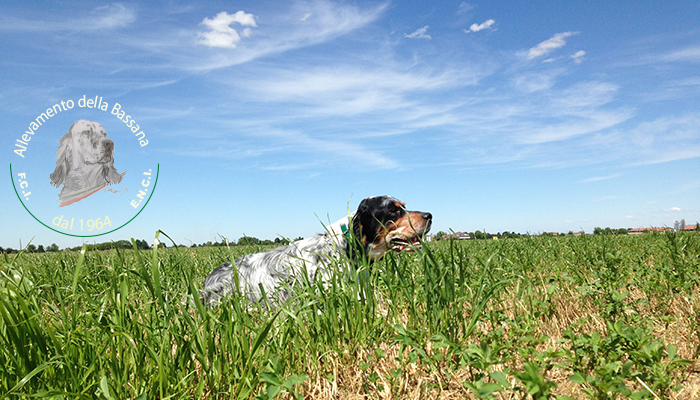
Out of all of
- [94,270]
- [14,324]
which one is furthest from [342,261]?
[94,270]

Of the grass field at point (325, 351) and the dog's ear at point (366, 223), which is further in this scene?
the dog's ear at point (366, 223)

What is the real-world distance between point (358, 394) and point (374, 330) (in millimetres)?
512

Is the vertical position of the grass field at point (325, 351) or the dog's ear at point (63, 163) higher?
the dog's ear at point (63, 163)

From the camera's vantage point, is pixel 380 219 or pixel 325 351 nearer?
pixel 325 351

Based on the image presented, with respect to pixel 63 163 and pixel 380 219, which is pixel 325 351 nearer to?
pixel 380 219

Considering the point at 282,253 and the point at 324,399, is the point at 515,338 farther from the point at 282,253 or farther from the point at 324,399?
the point at 282,253

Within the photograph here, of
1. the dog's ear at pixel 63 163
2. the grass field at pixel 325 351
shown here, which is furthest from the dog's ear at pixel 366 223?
the dog's ear at pixel 63 163

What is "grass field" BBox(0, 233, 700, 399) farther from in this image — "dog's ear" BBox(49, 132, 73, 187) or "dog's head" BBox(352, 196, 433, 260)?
"dog's ear" BBox(49, 132, 73, 187)

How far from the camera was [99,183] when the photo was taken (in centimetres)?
732

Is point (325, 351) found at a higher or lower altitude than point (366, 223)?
lower

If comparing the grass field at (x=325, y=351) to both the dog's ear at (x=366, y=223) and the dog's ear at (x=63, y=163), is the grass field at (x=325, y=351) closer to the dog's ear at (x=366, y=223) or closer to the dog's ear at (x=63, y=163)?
the dog's ear at (x=366, y=223)

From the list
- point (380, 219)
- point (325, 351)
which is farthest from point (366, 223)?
point (325, 351)

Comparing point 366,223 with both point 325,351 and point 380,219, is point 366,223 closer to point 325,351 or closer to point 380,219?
point 380,219

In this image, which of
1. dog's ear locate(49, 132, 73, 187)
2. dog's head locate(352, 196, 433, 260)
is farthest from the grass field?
dog's ear locate(49, 132, 73, 187)
